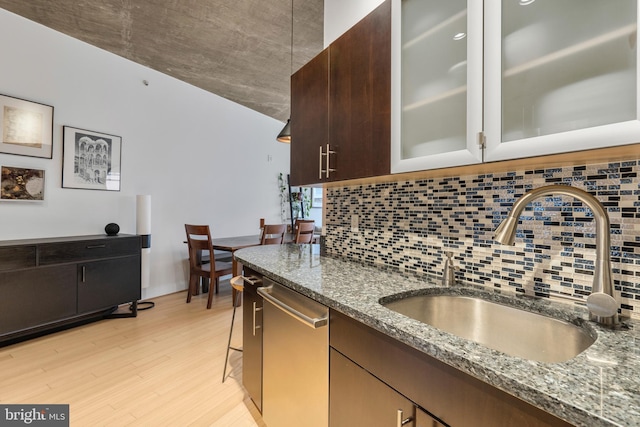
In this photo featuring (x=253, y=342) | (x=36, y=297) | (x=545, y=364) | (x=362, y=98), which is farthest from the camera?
(x=36, y=297)

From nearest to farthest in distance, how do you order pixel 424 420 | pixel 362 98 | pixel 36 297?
pixel 424 420, pixel 362 98, pixel 36 297

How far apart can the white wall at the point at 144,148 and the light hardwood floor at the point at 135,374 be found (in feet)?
3.41

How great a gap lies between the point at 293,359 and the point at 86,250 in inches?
100

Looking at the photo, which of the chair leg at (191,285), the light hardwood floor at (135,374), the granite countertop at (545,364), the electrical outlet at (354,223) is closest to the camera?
the granite countertop at (545,364)

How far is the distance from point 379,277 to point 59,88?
143 inches

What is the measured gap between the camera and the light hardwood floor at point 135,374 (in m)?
1.66

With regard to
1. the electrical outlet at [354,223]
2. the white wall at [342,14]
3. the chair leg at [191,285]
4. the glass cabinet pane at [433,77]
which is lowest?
the chair leg at [191,285]

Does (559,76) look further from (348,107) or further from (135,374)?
(135,374)

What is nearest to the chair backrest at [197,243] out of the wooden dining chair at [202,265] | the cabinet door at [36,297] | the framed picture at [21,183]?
the wooden dining chair at [202,265]

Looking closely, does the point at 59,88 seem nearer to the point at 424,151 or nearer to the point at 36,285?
the point at 36,285

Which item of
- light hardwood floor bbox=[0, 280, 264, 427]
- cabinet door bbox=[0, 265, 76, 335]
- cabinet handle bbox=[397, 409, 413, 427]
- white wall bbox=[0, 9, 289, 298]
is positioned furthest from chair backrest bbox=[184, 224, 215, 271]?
cabinet handle bbox=[397, 409, 413, 427]

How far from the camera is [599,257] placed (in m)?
0.76

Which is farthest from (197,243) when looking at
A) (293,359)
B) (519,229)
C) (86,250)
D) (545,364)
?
(545,364)

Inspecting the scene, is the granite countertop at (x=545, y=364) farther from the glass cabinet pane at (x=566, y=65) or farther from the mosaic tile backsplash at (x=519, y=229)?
the glass cabinet pane at (x=566, y=65)
